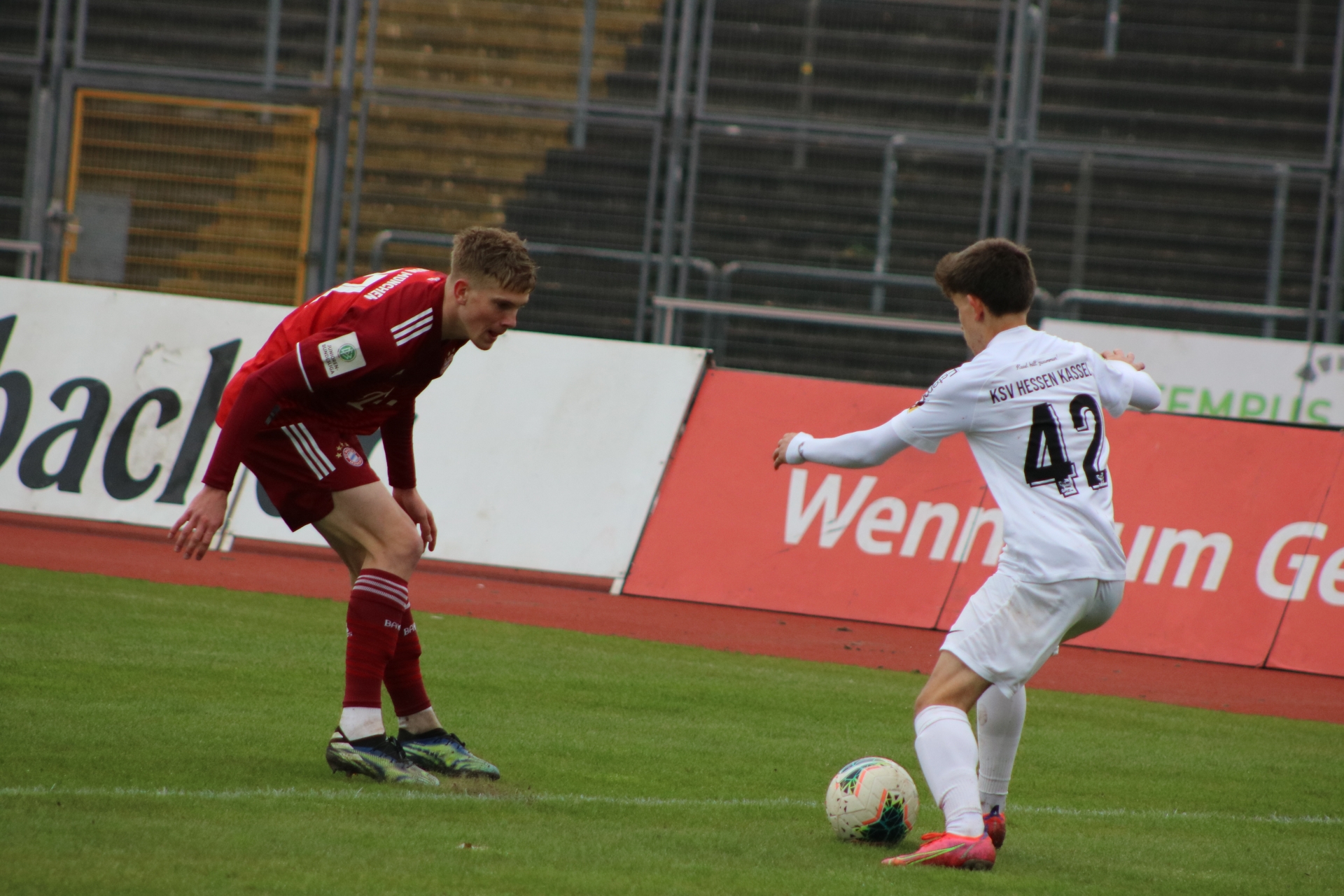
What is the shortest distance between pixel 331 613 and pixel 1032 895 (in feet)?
20.0

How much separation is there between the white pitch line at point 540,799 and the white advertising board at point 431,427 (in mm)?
6013

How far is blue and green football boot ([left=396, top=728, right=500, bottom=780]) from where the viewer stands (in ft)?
18.2

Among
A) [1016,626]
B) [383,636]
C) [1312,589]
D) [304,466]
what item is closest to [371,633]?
[383,636]

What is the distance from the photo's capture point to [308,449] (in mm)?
5574

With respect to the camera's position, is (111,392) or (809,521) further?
(111,392)

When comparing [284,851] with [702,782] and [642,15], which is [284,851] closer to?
[702,782]

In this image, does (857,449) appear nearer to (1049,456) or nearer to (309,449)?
(1049,456)

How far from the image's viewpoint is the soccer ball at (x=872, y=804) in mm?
4996

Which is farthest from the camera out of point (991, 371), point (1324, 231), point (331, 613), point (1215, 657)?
point (1324, 231)

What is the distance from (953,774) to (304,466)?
2.58 meters

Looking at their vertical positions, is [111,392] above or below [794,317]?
below

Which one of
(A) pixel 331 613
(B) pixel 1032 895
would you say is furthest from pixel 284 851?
(A) pixel 331 613

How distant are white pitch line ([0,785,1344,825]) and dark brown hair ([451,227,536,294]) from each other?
1.77m

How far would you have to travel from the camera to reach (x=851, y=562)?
1129cm
